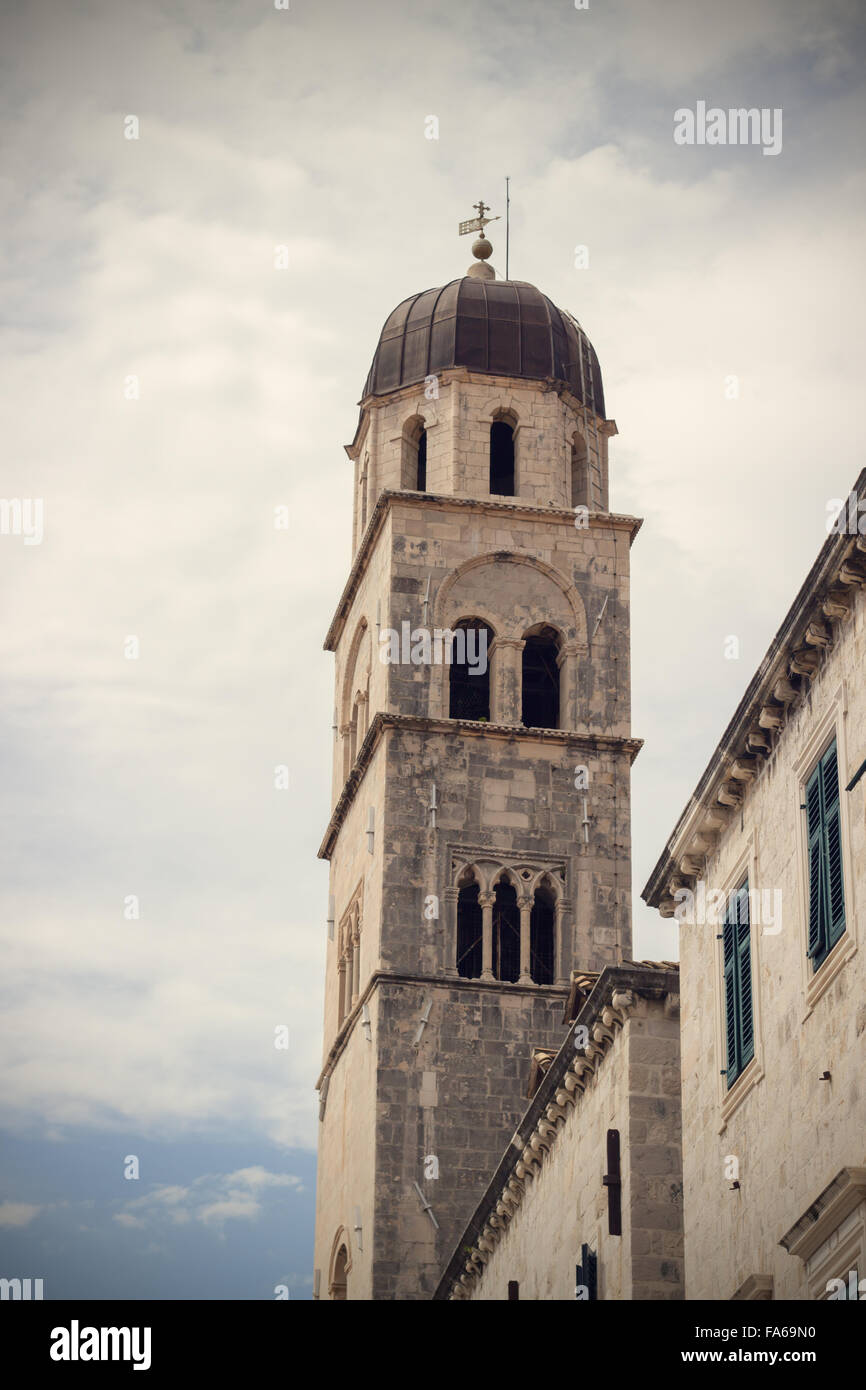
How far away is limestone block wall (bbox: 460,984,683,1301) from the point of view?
2689cm

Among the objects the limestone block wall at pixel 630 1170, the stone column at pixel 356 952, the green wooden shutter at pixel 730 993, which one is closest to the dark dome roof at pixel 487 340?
the stone column at pixel 356 952

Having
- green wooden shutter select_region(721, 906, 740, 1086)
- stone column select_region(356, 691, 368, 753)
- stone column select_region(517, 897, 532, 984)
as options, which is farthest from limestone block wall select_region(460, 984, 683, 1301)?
stone column select_region(356, 691, 368, 753)

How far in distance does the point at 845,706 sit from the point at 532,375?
31.7 m

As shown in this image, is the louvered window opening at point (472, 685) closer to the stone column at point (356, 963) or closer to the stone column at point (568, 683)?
the stone column at point (568, 683)

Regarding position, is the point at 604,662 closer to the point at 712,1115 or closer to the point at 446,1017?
the point at 446,1017

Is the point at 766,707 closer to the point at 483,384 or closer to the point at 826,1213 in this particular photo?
the point at 826,1213

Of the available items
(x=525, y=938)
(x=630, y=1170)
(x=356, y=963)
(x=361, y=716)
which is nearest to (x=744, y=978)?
(x=630, y=1170)

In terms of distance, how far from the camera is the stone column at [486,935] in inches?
1772

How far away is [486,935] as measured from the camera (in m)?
Answer: 45.2

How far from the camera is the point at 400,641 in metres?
47.8

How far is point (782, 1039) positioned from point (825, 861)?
1872 mm

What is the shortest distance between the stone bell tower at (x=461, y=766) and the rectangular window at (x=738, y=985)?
62.1ft

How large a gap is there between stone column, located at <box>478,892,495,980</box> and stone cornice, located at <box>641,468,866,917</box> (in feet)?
59.4
